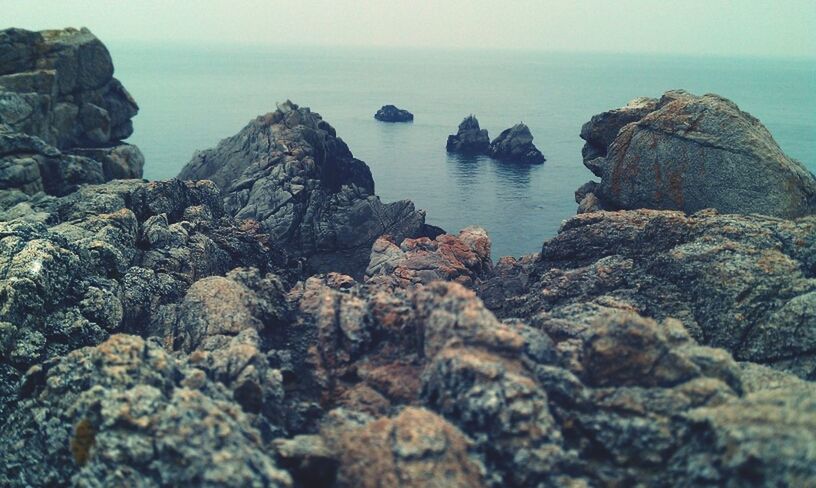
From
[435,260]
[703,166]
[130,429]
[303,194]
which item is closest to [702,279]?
[703,166]

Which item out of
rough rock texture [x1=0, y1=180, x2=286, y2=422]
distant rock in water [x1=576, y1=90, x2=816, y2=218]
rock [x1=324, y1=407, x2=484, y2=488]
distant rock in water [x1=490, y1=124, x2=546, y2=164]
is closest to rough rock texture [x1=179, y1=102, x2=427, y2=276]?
rough rock texture [x1=0, y1=180, x2=286, y2=422]

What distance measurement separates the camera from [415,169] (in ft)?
430

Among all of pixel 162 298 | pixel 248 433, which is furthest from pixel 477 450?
pixel 162 298

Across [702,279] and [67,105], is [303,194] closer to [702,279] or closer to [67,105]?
[67,105]

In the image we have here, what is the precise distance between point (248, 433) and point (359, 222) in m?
56.4

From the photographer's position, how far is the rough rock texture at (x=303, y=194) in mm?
66000

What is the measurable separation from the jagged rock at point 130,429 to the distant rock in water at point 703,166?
26.4m

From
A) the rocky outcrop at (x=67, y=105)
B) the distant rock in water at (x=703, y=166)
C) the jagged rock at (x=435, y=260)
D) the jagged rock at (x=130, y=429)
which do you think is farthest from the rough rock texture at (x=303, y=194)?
the jagged rock at (x=130, y=429)

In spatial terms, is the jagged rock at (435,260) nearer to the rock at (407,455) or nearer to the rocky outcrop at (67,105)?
the rock at (407,455)

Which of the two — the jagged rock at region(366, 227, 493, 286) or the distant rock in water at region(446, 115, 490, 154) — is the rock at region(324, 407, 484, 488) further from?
the distant rock in water at region(446, 115, 490, 154)

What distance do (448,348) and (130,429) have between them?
7.99 m

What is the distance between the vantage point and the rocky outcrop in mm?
57031

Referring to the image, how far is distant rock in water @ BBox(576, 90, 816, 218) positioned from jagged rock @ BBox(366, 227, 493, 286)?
12.5 m

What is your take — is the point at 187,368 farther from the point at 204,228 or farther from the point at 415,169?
the point at 415,169
